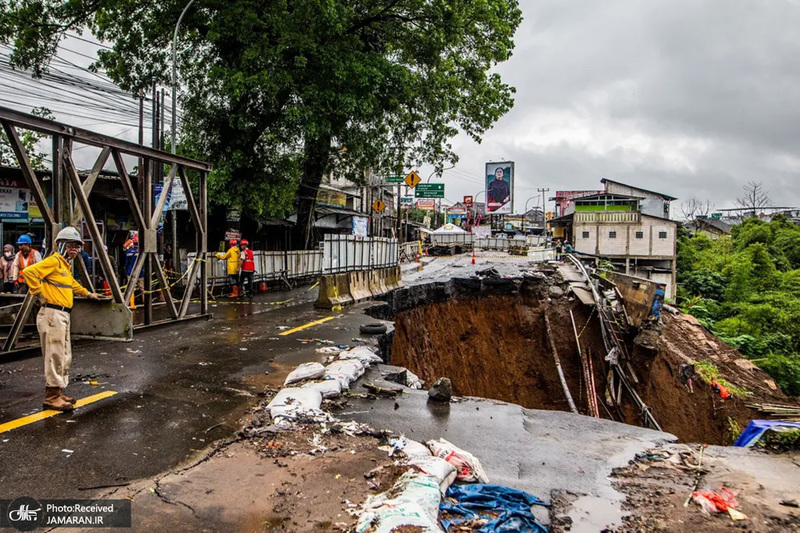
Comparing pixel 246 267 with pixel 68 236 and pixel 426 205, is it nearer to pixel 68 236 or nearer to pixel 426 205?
pixel 68 236

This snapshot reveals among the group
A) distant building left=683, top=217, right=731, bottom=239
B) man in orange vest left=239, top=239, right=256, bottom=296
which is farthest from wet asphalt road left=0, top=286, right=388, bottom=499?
distant building left=683, top=217, right=731, bottom=239

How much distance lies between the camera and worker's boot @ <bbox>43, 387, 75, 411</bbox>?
474 cm

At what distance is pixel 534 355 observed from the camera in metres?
18.2

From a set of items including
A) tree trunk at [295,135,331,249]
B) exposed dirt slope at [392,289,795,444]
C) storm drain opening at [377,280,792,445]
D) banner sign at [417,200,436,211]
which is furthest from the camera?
banner sign at [417,200,436,211]

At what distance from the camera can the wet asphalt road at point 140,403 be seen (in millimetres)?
3627

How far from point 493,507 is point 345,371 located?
3.16 m

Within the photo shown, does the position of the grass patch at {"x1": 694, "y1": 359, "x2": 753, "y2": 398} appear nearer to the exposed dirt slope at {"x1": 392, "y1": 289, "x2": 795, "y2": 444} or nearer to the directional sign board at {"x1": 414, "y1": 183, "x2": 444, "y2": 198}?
the exposed dirt slope at {"x1": 392, "y1": 289, "x2": 795, "y2": 444}

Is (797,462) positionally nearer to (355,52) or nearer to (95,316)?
(95,316)

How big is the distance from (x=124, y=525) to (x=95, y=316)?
4.20m

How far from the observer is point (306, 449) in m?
4.12

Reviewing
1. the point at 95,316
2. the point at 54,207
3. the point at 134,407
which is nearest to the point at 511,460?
the point at 134,407

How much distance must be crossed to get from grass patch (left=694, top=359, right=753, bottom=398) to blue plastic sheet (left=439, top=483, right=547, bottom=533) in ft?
31.7

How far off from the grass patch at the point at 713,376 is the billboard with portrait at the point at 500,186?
120 feet

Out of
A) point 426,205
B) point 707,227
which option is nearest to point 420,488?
point 707,227
